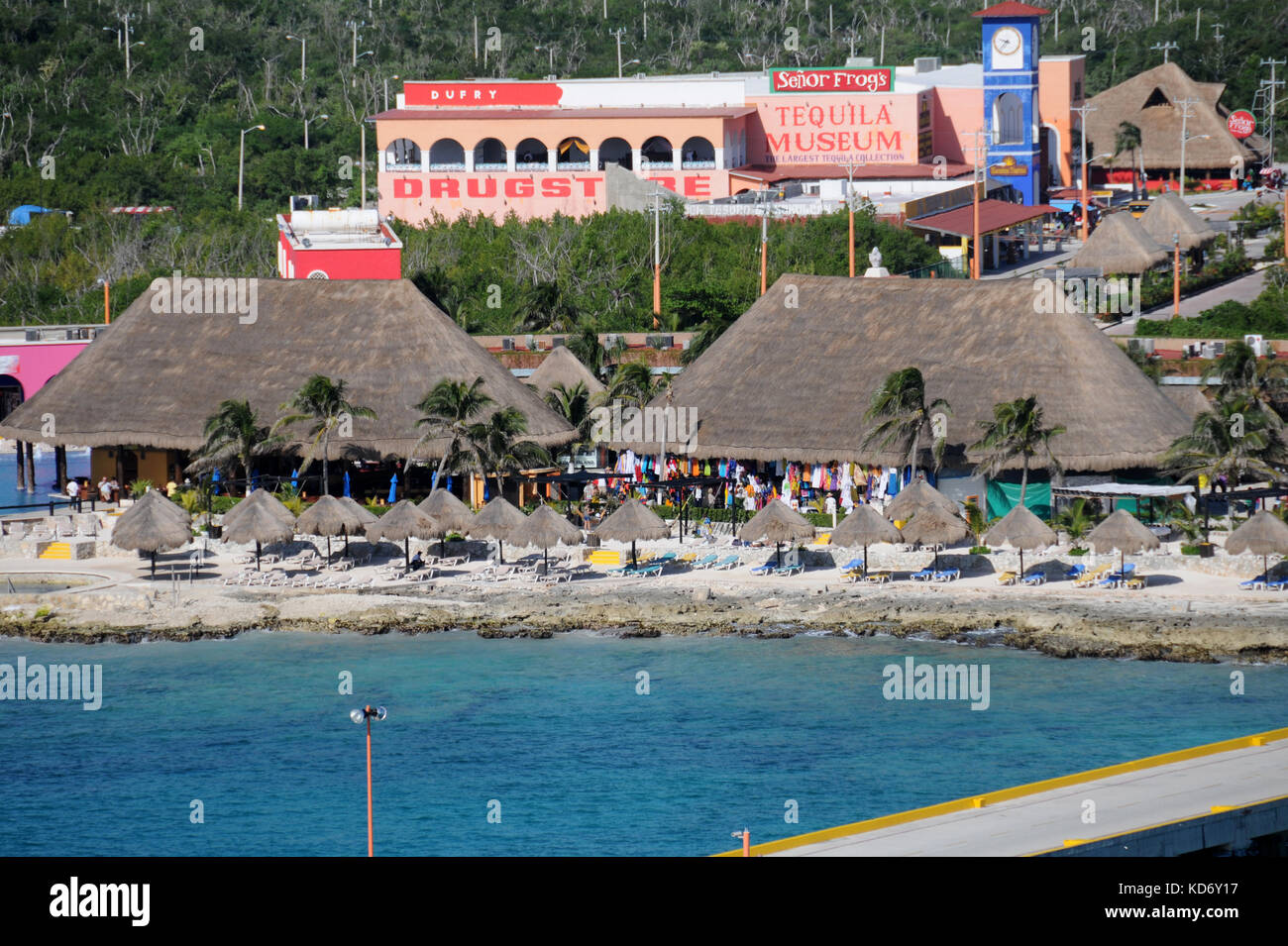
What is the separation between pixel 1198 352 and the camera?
57344mm

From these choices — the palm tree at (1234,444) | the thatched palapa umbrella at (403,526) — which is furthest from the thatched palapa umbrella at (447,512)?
the palm tree at (1234,444)

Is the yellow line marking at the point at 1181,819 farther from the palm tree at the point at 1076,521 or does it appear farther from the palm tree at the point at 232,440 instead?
the palm tree at the point at 232,440

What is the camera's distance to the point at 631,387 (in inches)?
2138

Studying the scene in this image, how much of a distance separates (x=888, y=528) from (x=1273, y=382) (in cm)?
1096

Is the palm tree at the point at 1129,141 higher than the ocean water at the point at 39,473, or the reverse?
the palm tree at the point at 1129,141

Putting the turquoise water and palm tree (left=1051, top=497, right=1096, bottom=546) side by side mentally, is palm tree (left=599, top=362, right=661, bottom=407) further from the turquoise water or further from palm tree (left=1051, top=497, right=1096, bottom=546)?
palm tree (left=1051, top=497, right=1096, bottom=546)

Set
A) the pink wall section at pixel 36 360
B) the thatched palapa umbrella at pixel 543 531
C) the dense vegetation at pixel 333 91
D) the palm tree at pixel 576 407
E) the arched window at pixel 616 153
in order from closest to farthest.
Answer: the thatched palapa umbrella at pixel 543 531
the palm tree at pixel 576 407
the pink wall section at pixel 36 360
the dense vegetation at pixel 333 91
the arched window at pixel 616 153

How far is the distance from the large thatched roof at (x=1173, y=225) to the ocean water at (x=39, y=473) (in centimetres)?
3709

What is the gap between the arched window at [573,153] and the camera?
91750 millimetres

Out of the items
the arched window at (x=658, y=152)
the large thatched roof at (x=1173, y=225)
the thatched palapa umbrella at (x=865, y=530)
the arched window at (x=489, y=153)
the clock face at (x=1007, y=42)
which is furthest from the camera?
the arched window at (x=658, y=152)

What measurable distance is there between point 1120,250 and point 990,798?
4576cm

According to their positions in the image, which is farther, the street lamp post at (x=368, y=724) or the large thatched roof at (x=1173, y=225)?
the large thatched roof at (x=1173, y=225)
